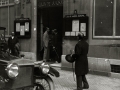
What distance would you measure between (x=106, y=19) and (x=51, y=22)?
424 centimetres

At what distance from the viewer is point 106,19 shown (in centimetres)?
946

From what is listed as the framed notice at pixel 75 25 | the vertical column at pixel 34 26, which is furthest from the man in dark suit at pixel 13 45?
the framed notice at pixel 75 25

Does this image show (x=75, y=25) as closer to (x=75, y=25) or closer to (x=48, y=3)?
(x=75, y=25)

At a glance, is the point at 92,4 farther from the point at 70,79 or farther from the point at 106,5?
the point at 70,79

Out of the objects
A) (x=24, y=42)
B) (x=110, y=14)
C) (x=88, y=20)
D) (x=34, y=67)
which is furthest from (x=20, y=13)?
(x=34, y=67)

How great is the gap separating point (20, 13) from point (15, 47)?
2.49 m

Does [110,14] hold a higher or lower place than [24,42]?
higher

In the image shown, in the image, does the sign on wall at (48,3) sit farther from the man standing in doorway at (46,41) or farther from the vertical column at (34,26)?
the man standing in doorway at (46,41)

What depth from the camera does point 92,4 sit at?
968cm

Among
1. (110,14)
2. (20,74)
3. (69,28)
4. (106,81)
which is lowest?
(106,81)

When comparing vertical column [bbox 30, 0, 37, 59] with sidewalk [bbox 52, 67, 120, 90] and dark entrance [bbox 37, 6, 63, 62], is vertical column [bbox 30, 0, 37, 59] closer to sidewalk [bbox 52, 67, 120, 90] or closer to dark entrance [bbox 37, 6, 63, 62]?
dark entrance [bbox 37, 6, 63, 62]

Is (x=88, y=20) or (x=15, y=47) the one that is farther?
(x=15, y=47)

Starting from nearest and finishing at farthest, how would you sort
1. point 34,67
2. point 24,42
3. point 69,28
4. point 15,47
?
point 34,67
point 69,28
point 15,47
point 24,42

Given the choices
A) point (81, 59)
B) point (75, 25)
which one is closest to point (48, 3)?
point (75, 25)
